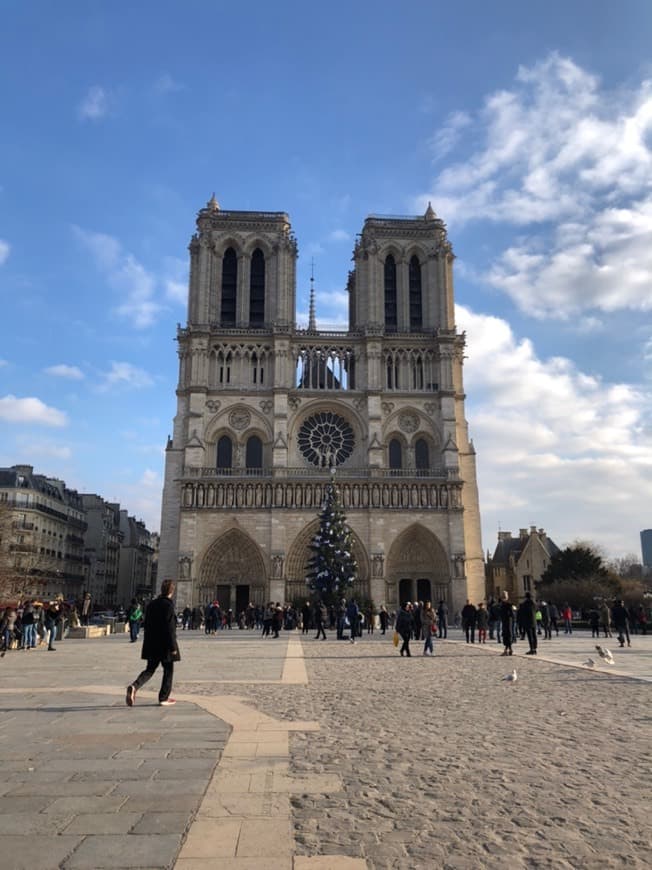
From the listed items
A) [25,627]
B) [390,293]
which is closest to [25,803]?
[25,627]

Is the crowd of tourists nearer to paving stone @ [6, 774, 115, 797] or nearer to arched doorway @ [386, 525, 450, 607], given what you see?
paving stone @ [6, 774, 115, 797]

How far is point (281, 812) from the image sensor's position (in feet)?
13.2

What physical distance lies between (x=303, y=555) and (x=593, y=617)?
19630mm

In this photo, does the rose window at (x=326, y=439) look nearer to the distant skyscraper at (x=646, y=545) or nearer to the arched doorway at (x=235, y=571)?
the arched doorway at (x=235, y=571)

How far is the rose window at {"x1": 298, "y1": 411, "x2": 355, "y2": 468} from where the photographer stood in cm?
4375

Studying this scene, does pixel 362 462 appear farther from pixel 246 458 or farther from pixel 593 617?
pixel 593 617

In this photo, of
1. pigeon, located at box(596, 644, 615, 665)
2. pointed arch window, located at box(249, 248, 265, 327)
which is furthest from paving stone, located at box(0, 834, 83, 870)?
pointed arch window, located at box(249, 248, 265, 327)

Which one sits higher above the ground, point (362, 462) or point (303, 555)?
point (362, 462)

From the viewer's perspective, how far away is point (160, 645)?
772 cm

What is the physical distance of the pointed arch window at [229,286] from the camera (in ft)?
151

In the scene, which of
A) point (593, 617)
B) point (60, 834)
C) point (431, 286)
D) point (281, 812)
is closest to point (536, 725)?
point (281, 812)

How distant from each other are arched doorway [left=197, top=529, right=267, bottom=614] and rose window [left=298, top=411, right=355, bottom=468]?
6659mm

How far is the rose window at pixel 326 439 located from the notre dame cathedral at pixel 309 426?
9 cm

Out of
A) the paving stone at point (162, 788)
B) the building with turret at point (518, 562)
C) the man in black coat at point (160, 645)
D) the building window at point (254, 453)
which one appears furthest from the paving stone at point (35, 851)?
the building with turret at point (518, 562)
